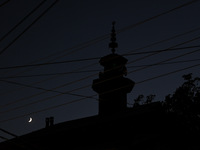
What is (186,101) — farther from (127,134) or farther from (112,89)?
(127,134)

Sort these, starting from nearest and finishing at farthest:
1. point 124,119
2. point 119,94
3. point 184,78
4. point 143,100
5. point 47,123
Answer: point 124,119 < point 119,94 < point 47,123 < point 184,78 < point 143,100

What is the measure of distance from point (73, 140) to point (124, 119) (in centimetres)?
271

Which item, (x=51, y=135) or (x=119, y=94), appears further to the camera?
(x=119, y=94)

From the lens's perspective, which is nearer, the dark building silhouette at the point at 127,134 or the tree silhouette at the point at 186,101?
the dark building silhouette at the point at 127,134

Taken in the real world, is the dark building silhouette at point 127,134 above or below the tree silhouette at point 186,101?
below

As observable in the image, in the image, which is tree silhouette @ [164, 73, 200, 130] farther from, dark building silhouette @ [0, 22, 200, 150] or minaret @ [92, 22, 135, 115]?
dark building silhouette @ [0, 22, 200, 150]

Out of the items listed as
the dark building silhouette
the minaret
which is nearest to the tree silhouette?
the minaret

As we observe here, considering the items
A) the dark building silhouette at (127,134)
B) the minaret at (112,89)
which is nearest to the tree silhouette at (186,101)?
the minaret at (112,89)

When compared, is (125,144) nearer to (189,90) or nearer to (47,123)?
(47,123)

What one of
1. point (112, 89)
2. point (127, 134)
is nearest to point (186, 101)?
point (112, 89)

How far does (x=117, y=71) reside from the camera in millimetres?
20859

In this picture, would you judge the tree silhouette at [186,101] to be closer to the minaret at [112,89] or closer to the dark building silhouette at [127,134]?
the minaret at [112,89]

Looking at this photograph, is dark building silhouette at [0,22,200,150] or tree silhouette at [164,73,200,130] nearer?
dark building silhouette at [0,22,200,150]

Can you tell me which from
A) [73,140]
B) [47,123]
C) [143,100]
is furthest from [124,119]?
[143,100]
